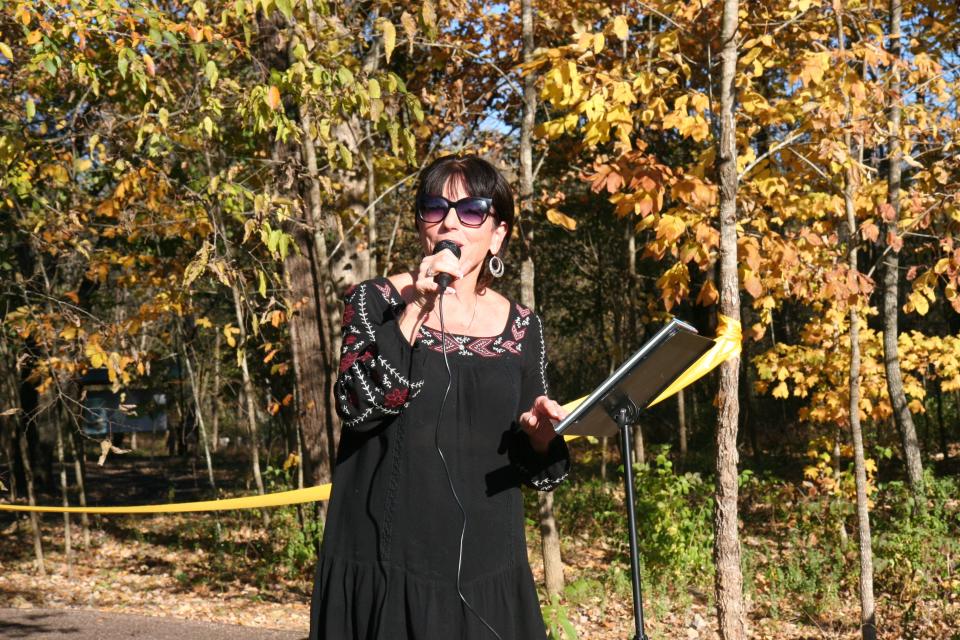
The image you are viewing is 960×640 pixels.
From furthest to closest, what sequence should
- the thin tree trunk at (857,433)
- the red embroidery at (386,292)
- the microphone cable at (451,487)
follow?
the thin tree trunk at (857,433), the red embroidery at (386,292), the microphone cable at (451,487)

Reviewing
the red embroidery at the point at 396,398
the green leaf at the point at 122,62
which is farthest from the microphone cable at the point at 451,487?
the green leaf at the point at 122,62

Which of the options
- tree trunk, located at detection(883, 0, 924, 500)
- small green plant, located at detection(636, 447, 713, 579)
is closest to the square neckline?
tree trunk, located at detection(883, 0, 924, 500)

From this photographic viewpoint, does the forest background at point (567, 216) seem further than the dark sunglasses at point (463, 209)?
Yes

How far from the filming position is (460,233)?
7.82ft

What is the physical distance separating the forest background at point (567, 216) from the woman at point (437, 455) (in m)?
2.11

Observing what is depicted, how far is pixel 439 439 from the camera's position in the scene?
231 centimetres

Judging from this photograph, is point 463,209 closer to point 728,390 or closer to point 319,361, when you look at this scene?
point 728,390

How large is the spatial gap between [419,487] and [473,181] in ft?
2.47

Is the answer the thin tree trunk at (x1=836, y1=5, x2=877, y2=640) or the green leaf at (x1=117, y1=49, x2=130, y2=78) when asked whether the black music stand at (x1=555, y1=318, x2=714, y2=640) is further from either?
the thin tree trunk at (x1=836, y1=5, x2=877, y2=640)

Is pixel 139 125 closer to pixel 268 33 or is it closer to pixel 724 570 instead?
pixel 268 33

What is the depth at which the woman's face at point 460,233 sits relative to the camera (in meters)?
2.38

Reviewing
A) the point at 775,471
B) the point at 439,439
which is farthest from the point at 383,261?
the point at 775,471

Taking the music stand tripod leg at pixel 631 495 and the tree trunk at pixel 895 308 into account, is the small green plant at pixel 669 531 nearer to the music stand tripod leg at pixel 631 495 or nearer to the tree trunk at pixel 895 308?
the tree trunk at pixel 895 308

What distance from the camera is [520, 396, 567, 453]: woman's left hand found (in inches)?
85.0
